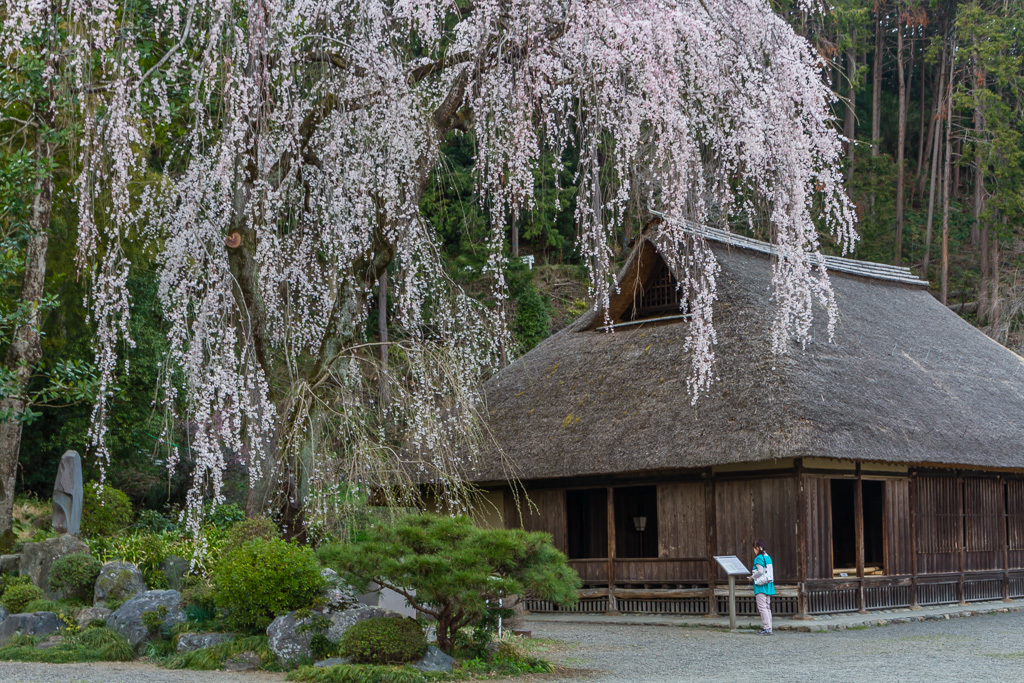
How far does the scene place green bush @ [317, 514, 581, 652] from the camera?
758cm

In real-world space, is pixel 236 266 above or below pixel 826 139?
below

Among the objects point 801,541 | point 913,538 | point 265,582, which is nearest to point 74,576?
point 265,582

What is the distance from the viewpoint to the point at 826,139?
7430 mm

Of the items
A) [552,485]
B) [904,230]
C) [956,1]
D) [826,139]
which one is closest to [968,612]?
[552,485]

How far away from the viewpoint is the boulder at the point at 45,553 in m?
10.9

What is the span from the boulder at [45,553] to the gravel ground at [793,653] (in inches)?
211

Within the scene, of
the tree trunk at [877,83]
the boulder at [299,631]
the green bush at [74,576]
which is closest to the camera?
the boulder at [299,631]

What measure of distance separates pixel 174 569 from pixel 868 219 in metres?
23.7

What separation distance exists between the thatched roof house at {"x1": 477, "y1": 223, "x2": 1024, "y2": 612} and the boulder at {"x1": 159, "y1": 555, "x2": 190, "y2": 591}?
5.10 m

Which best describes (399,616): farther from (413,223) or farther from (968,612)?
(968,612)

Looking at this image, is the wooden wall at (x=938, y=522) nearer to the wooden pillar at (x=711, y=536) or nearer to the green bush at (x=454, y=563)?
the wooden pillar at (x=711, y=536)

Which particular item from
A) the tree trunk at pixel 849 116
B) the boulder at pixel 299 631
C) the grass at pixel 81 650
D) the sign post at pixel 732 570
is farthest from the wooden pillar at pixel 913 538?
the tree trunk at pixel 849 116

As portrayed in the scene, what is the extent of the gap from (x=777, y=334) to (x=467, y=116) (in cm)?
403

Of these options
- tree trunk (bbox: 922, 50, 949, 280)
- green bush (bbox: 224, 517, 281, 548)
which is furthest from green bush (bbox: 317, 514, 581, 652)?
tree trunk (bbox: 922, 50, 949, 280)
